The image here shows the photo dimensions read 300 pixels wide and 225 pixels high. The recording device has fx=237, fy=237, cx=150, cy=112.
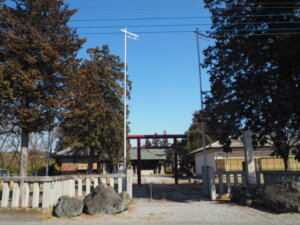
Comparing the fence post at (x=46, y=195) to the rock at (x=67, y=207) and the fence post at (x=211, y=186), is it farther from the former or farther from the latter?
the fence post at (x=211, y=186)

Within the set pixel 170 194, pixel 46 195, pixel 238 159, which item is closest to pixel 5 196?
pixel 46 195

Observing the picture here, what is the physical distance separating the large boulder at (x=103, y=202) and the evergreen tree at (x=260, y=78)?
19.5 ft

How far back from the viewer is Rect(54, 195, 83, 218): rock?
7.46 meters

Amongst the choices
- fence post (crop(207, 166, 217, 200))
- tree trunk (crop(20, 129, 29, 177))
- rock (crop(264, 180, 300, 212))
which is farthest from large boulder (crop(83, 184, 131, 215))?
rock (crop(264, 180, 300, 212))

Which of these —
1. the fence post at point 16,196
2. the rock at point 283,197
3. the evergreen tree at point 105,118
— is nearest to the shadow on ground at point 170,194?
the rock at point 283,197

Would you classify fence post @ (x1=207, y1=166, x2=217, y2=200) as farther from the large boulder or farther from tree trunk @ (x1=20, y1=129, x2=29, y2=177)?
tree trunk @ (x1=20, y1=129, x2=29, y2=177)

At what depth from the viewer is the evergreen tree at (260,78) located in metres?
10.9

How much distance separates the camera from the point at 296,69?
11391 millimetres

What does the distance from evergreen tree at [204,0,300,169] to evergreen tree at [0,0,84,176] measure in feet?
24.9

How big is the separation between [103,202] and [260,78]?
9431 millimetres

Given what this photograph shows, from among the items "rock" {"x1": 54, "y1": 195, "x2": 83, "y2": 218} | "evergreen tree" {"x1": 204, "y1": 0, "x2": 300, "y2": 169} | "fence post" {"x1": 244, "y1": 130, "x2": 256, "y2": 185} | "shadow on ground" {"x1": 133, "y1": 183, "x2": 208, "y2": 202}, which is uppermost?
"evergreen tree" {"x1": 204, "y1": 0, "x2": 300, "y2": 169}

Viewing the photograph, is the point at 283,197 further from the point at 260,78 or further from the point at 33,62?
the point at 33,62

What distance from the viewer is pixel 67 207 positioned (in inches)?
297

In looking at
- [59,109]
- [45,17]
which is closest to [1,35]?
[45,17]
